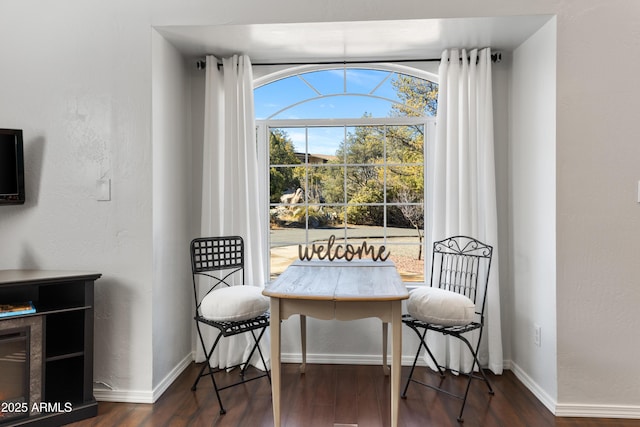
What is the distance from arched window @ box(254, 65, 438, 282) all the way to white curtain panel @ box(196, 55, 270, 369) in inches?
12.1

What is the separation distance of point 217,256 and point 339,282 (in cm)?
103

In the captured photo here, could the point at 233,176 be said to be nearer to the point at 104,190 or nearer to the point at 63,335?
the point at 104,190

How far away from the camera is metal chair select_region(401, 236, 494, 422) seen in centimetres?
246

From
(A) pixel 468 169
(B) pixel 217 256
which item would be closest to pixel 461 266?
(A) pixel 468 169

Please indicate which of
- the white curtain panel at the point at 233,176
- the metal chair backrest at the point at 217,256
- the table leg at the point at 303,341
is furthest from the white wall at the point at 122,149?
the table leg at the point at 303,341

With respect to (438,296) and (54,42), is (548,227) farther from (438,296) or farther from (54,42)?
(54,42)

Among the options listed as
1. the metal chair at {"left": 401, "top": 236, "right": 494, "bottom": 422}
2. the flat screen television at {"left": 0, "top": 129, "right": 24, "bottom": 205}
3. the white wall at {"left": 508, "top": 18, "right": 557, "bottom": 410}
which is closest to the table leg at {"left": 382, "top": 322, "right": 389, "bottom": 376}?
the metal chair at {"left": 401, "top": 236, "right": 494, "bottom": 422}

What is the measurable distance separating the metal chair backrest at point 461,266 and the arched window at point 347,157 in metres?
0.32

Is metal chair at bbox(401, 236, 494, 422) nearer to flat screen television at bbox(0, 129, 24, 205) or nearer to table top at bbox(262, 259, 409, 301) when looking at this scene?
table top at bbox(262, 259, 409, 301)

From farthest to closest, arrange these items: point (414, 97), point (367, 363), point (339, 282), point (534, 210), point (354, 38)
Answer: point (414, 97)
point (367, 363)
point (354, 38)
point (534, 210)
point (339, 282)

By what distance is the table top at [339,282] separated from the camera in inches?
79.5

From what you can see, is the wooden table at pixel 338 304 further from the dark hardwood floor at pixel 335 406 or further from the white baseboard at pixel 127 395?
the white baseboard at pixel 127 395

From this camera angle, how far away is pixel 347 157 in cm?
A: 334

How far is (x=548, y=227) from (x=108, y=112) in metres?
2.99
